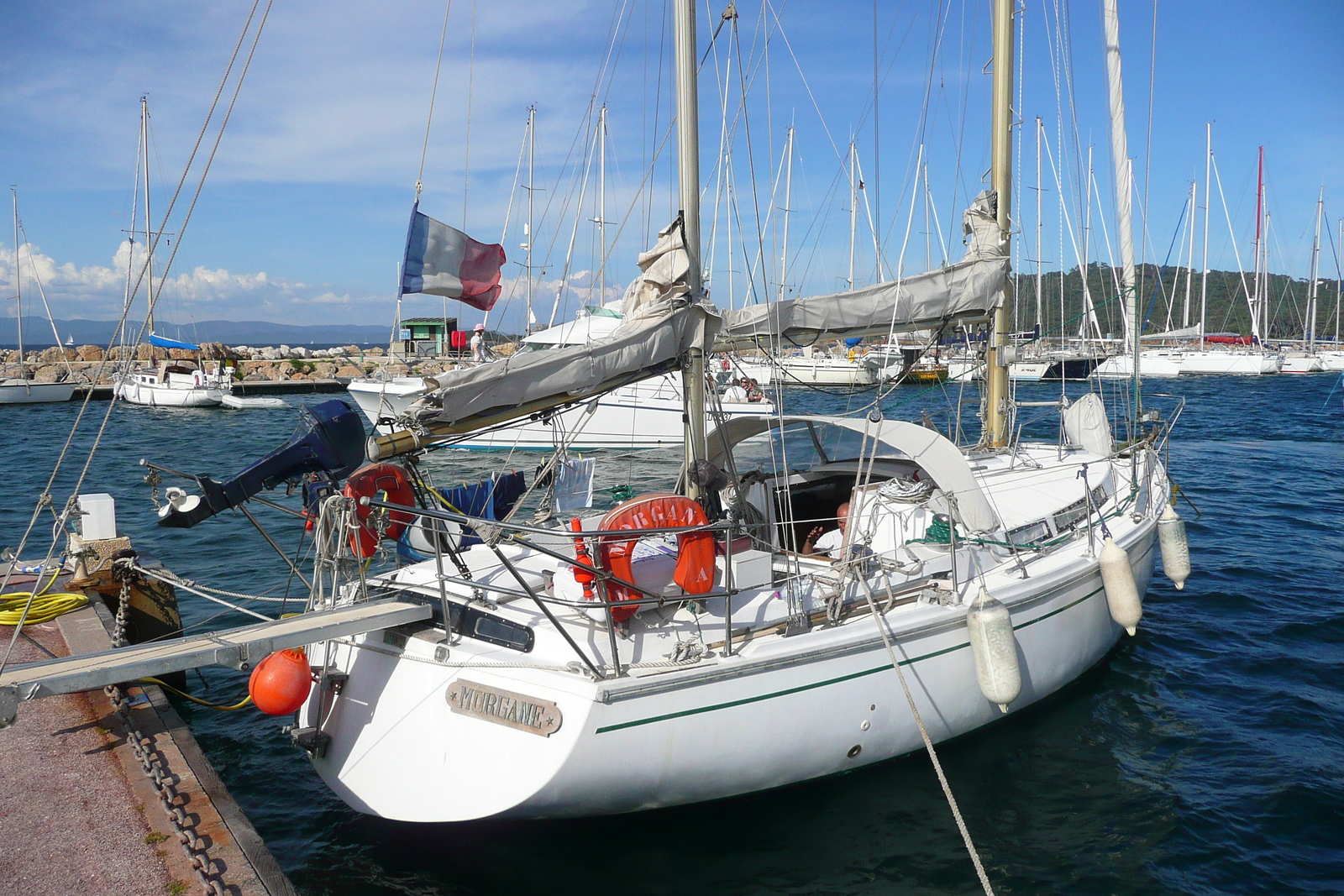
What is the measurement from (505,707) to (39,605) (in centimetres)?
508

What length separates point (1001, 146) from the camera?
32.8 ft

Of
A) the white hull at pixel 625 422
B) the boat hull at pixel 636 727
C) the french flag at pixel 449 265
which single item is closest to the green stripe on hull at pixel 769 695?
the boat hull at pixel 636 727

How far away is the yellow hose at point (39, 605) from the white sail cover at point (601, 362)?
168 inches

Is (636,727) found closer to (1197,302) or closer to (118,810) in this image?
(118,810)

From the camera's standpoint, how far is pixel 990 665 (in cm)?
586

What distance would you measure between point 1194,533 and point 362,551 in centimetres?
1279

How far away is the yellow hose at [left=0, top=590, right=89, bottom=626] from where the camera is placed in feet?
22.9

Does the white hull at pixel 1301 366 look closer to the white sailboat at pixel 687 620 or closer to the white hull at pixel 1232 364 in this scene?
the white hull at pixel 1232 364

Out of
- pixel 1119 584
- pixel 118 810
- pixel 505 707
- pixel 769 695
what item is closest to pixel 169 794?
pixel 118 810

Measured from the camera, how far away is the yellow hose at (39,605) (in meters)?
6.98

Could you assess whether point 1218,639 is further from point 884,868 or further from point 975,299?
point 884,868

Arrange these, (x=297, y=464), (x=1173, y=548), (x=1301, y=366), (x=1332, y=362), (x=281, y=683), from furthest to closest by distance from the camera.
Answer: (x=1332, y=362) < (x=1301, y=366) < (x=1173, y=548) < (x=297, y=464) < (x=281, y=683)

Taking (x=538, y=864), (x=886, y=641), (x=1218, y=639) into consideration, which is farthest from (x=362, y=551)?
(x=1218, y=639)

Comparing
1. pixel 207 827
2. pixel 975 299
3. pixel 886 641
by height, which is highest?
pixel 975 299
